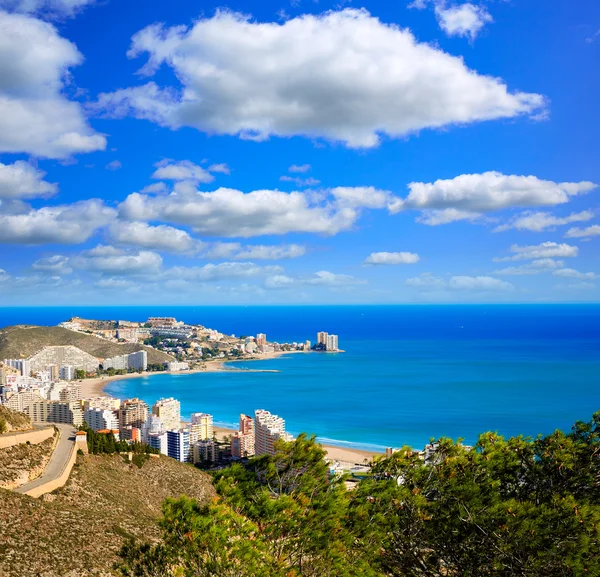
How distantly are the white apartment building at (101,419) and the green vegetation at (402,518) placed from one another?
2985cm

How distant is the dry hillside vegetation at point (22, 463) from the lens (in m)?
13.4

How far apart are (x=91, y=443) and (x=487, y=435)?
1586 cm

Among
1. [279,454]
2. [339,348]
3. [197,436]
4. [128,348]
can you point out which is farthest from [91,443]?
[339,348]

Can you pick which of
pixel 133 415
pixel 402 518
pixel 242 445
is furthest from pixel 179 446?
pixel 402 518

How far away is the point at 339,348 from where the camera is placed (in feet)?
279

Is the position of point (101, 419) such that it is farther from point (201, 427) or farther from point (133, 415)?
point (201, 427)

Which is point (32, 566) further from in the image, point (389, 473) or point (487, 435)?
point (487, 435)

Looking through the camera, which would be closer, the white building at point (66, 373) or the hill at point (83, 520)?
the hill at point (83, 520)

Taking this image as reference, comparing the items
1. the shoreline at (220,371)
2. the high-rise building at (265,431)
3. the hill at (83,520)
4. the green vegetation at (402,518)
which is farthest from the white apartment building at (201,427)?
the green vegetation at (402,518)

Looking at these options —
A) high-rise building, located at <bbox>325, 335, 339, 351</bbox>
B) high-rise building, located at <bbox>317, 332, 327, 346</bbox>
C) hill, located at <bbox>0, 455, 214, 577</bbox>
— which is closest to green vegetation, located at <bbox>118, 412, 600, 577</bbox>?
hill, located at <bbox>0, 455, 214, 577</bbox>

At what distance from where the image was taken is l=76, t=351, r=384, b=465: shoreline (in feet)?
85.0

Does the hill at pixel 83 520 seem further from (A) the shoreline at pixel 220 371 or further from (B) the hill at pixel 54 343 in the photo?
(B) the hill at pixel 54 343

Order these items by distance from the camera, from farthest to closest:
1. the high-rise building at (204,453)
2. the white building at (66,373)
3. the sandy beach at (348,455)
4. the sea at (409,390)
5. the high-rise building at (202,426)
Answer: the white building at (66,373) < the sea at (409,390) < the high-rise building at (202,426) < the high-rise building at (204,453) < the sandy beach at (348,455)

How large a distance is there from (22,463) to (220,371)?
53.9 meters
